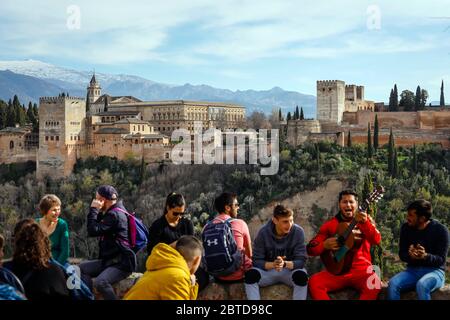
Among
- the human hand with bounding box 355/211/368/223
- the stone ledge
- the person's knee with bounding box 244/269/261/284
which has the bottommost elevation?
the stone ledge

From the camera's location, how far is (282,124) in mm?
49719

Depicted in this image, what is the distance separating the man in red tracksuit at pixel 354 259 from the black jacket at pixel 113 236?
2153mm

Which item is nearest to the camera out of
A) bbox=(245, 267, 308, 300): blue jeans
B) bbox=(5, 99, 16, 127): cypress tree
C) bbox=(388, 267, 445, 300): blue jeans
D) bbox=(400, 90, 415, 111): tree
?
bbox=(388, 267, 445, 300): blue jeans

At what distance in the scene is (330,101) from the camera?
50531 mm

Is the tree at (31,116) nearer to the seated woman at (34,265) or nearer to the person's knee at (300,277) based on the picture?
the person's knee at (300,277)

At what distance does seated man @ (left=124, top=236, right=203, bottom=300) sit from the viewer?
611cm

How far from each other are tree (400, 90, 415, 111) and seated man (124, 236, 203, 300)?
4799 cm

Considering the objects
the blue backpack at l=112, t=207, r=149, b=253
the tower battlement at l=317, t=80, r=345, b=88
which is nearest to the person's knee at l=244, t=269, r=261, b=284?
the blue backpack at l=112, t=207, r=149, b=253

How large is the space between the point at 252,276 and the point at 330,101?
145 ft

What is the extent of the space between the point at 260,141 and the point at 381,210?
11.7 metres

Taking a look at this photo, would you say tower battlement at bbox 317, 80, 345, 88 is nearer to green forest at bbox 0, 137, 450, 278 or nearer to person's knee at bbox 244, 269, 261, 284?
green forest at bbox 0, 137, 450, 278

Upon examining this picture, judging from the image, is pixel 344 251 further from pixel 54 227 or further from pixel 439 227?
pixel 54 227

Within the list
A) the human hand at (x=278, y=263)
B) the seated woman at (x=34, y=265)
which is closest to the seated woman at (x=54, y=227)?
the seated woman at (x=34, y=265)
